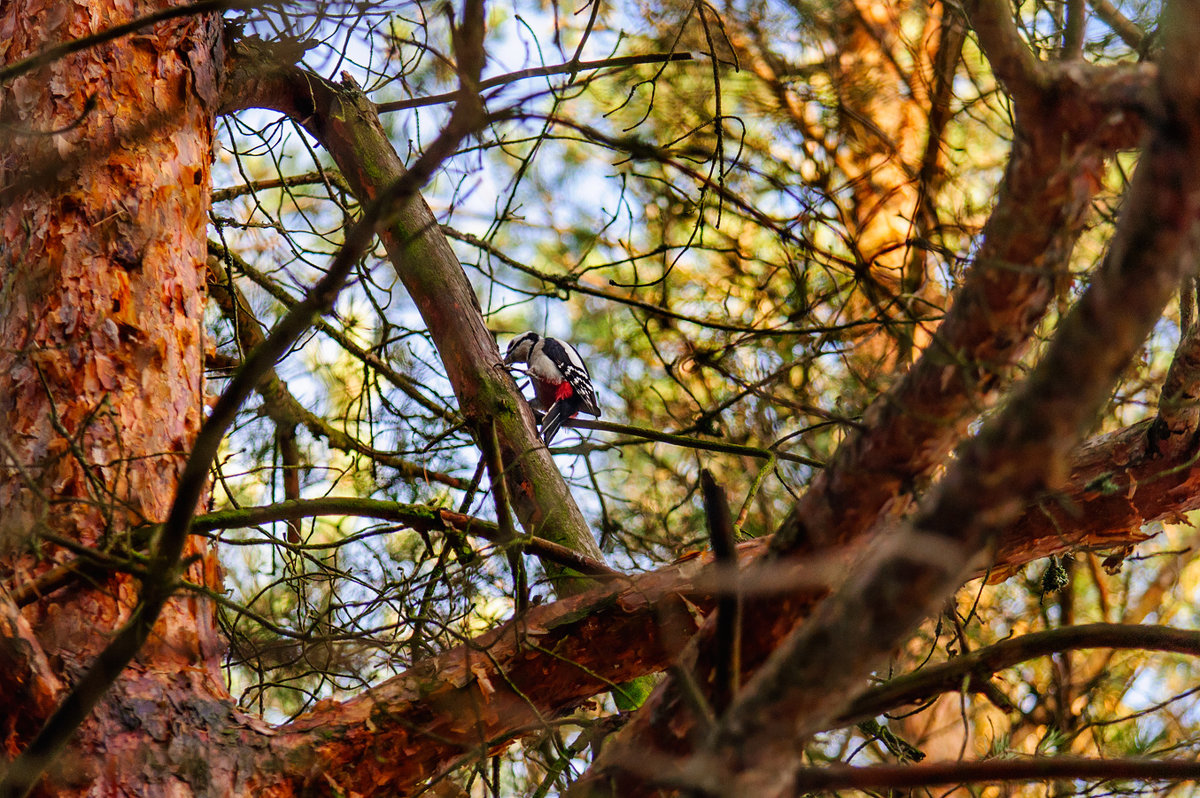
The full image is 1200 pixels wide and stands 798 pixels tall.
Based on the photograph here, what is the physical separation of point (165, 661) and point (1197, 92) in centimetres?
175

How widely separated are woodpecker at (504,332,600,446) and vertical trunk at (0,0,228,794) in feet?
5.94

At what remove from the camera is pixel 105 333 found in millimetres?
1971

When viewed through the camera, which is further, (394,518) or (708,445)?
(708,445)

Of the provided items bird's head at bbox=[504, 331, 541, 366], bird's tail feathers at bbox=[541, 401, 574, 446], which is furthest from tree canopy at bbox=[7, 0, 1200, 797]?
bird's head at bbox=[504, 331, 541, 366]

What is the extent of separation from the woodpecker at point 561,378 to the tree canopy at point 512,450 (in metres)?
0.43

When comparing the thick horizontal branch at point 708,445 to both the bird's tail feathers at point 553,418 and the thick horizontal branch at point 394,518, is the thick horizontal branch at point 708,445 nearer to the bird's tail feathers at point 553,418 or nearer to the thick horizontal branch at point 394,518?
the thick horizontal branch at point 394,518

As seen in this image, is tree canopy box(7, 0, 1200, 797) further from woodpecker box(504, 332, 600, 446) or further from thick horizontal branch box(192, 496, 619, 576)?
woodpecker box(504, 332, 600, 446)

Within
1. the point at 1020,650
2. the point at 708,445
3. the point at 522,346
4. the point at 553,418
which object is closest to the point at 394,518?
the point at 708,445

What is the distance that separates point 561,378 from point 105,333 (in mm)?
2177

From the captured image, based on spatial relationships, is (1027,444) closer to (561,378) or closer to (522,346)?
(561,378)

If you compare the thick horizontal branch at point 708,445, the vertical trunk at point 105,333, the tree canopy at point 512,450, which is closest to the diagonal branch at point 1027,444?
the tree canopy at point 512,450

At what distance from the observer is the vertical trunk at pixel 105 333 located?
166cm

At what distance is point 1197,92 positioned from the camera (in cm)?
92

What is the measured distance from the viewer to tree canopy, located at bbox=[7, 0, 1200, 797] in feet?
3.50
